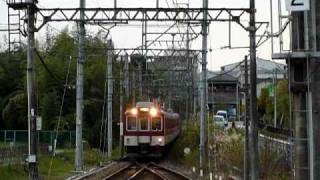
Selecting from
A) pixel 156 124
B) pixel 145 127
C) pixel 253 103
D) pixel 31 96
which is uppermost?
pixel 31 96

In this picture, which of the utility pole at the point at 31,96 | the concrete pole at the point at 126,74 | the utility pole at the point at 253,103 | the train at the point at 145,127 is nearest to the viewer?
the utility pole at the point at 253,103

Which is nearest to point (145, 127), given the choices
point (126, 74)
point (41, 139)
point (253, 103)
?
point (126, 74)

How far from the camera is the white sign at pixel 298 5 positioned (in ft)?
30.6

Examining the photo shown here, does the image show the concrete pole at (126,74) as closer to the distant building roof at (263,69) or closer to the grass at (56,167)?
the grass at (56,167)

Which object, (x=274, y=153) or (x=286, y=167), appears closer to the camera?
(x=286, y=167)

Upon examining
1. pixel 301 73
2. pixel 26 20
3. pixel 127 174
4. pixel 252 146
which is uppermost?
pixel 26 20

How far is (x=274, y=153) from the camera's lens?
21656 mm

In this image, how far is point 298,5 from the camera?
30.7 ft

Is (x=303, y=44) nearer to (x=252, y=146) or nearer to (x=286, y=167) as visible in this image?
(x=252, y=146)

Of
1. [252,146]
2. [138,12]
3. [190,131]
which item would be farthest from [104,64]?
[252,146]

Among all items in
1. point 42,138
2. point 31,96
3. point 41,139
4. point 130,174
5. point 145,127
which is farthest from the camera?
point 42,138

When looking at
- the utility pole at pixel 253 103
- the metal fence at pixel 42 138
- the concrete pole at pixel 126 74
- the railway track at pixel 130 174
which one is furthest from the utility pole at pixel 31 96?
the metal fence at pixel 42 138

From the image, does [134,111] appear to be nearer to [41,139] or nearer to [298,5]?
[41,139]

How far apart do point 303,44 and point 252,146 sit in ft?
26.6
